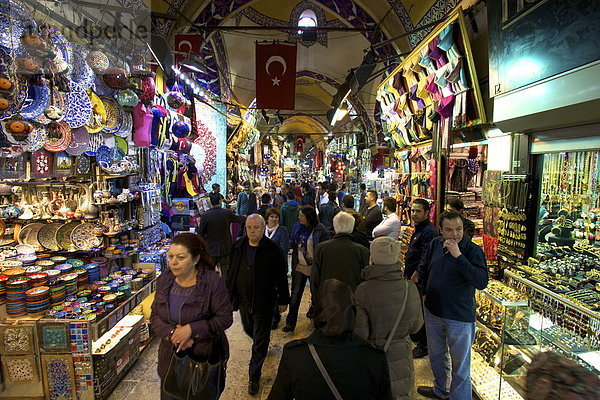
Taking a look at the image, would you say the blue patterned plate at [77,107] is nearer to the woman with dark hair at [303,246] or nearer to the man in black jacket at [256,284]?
the man in black jacket at [256,284]

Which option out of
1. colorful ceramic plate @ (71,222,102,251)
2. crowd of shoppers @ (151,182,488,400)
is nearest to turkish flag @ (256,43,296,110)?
crowd of shoppers @ (151,182,488,400)

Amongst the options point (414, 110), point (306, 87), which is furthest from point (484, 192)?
point (306, 87)

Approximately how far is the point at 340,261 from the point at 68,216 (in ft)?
8.43

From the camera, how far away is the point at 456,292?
2.42 meters

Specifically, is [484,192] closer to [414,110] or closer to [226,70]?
[414,110]

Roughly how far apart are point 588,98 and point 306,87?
16064mm

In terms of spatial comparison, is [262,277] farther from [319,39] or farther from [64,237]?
[319,39]

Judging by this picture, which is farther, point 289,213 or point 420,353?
point 289,213

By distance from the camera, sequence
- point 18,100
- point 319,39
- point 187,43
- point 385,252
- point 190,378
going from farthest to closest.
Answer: point 319,39
point 187,43
point 18,100
point 385,252
point 190,378

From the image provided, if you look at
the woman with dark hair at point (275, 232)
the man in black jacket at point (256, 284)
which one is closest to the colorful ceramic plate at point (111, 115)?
the woman with dark hair at point (275, 232)

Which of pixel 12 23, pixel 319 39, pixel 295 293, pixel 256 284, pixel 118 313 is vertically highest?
pixel 319 39

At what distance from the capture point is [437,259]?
257 centimetres

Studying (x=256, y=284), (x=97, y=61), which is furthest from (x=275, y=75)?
(x=256, y=284)

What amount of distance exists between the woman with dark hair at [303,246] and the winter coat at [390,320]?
189 centimetres
